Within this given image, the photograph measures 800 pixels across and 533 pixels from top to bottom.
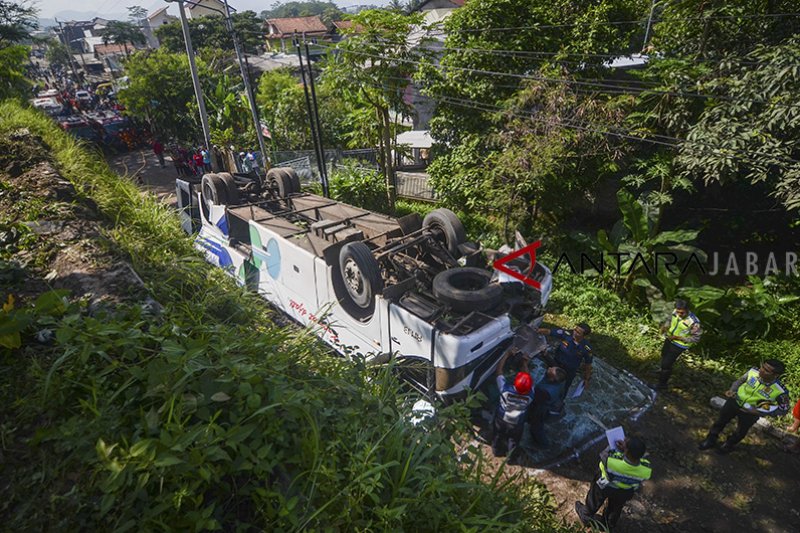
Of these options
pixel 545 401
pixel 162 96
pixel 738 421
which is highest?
pixel 162 96

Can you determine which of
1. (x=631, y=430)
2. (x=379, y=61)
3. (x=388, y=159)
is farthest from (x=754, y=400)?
(x=379, y=61)

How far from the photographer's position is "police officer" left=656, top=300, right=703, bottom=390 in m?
6.13

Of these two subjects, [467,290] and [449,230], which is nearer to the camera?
[467,290]

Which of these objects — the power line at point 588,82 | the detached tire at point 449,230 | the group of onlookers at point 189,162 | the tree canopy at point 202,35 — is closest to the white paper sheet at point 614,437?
the detached tire at point 449,230

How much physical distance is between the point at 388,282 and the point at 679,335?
4436 mm

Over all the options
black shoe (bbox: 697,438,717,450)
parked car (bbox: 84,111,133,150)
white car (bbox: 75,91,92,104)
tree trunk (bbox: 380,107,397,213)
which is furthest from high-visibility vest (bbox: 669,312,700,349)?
white car (bbox: 75,91,92,104)

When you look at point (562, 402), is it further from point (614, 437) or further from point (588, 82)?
point (588, 82)

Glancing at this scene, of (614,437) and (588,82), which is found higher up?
(588,82)

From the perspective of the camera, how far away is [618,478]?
412 cm

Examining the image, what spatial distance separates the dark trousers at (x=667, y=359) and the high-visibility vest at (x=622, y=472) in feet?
9.09

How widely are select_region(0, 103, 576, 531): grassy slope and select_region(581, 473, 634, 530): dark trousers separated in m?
2.53

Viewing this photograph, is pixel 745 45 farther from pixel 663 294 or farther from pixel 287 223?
pixel 287 223

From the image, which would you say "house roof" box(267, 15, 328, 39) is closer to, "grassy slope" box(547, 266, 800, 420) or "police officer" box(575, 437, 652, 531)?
"grassy slope" box(547, 266, 800, 420)

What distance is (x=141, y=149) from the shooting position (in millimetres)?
20594
